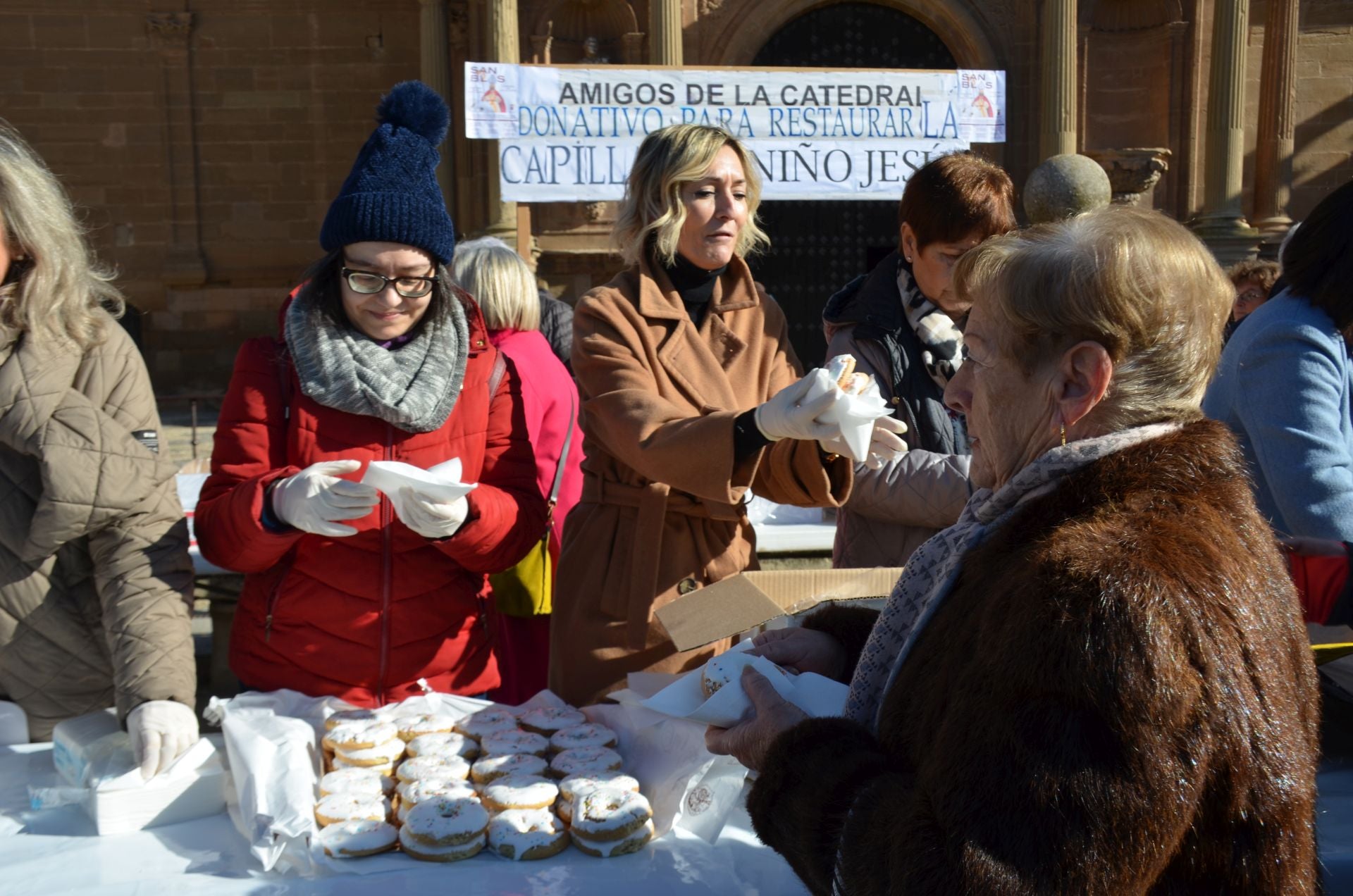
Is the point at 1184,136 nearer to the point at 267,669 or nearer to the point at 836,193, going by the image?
the point at 836,193

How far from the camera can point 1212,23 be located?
1398 centimetres

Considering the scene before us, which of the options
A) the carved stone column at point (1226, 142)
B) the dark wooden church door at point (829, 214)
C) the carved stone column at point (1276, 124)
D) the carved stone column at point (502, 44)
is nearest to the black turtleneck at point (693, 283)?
the carved stone column at point (502, 44)

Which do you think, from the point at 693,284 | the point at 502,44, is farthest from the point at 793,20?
the point at 693,284

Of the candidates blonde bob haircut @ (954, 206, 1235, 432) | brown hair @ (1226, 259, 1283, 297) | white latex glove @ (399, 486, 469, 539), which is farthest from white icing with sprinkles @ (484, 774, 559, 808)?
brown hair @ (1226, 259, 1283, 297)

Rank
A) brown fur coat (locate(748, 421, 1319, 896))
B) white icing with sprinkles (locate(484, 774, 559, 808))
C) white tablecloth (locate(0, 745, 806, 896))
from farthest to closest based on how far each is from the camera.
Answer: white icing with sprinkles (locate(484, 774, 559, 808))
white tablecloth (locate(0, 745, 806, 896))
brown fur coat (locate(748, 421, 1319, 896))

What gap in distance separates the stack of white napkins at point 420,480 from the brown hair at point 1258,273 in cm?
492

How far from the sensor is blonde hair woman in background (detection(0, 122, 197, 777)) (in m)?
2.06

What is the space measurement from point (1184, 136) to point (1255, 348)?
44.3 feet

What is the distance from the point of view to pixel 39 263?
7.02 feet

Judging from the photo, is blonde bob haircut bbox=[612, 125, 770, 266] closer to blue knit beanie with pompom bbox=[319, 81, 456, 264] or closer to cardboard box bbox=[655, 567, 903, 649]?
blue knit beanie with pompom bbox=[319, 81, 456, 264]

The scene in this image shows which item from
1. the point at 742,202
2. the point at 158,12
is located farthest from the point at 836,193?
the point at 158,12

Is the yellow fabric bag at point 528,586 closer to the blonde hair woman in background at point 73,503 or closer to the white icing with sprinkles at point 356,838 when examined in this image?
the blonde hair woman in background at point 73,503

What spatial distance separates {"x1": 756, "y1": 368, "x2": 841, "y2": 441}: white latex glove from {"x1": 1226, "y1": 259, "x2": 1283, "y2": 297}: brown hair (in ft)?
14.8

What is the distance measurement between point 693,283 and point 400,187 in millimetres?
648
